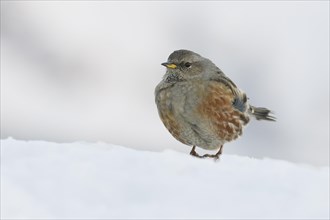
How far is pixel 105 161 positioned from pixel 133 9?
333 feet

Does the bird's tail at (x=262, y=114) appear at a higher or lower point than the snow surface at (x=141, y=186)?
higher

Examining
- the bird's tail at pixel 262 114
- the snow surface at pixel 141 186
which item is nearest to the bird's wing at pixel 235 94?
the bird's tail at pixel 262 114

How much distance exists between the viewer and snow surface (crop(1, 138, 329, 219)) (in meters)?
7.76

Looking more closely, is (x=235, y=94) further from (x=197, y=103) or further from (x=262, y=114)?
(x=262, y=114)

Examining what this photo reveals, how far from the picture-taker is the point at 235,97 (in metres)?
12.6

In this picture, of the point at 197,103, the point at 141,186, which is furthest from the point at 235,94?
the point at 141,186

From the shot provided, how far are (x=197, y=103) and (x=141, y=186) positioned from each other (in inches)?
149

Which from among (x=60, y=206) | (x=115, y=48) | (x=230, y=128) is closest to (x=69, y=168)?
(x=60, y=206)

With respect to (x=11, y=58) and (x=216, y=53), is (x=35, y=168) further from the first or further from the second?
(x=11, y=58)

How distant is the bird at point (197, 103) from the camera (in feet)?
38.9

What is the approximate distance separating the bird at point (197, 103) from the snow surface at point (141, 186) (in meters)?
2.36

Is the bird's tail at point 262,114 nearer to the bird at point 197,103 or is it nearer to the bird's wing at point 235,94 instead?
Result: the bird's wing at point 235,94

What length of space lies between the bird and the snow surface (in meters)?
2.36

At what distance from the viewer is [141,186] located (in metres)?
8.17
